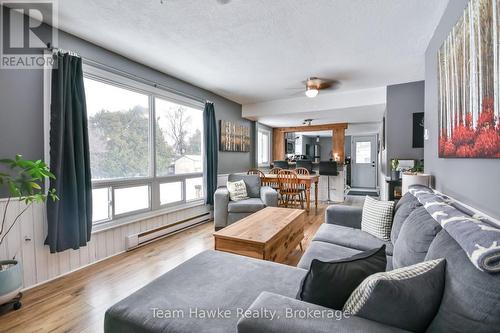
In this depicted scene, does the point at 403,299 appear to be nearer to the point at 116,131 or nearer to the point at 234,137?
the point at 116,131

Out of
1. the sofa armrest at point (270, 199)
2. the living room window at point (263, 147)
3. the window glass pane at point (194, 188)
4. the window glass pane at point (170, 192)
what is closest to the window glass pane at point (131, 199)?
the window glass pane at point (170, 192)

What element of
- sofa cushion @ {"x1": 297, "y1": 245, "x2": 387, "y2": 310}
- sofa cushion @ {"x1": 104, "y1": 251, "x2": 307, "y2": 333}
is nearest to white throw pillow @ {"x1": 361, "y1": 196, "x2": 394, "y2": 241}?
sofa cushion @ {"x1": 104, "y1": 251, "x2": 307, "y2": 333}

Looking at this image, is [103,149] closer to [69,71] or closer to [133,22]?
[69,71]

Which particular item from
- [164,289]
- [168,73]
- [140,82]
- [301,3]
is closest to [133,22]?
[140,82]

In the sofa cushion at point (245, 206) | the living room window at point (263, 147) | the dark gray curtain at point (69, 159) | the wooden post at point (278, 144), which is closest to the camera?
the dark gray curtain at point (69, 159)

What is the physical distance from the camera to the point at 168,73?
11.2 ft

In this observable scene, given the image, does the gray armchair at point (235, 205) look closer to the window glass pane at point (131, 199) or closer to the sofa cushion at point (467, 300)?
the window glass pane at point (131, 199)

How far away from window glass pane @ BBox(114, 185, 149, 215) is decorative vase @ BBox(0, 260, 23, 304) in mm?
1060

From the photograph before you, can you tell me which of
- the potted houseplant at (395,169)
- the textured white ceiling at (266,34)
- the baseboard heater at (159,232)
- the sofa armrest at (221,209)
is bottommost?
the baseboard heater at (159,232)

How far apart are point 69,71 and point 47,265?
1862 mm

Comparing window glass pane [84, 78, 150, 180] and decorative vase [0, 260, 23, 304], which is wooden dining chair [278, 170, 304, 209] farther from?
decorative vase [0, 260, 23, 304]

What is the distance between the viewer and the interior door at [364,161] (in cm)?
826

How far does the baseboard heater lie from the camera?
2840 millimetres

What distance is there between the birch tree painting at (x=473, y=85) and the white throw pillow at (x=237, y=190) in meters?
2.74
